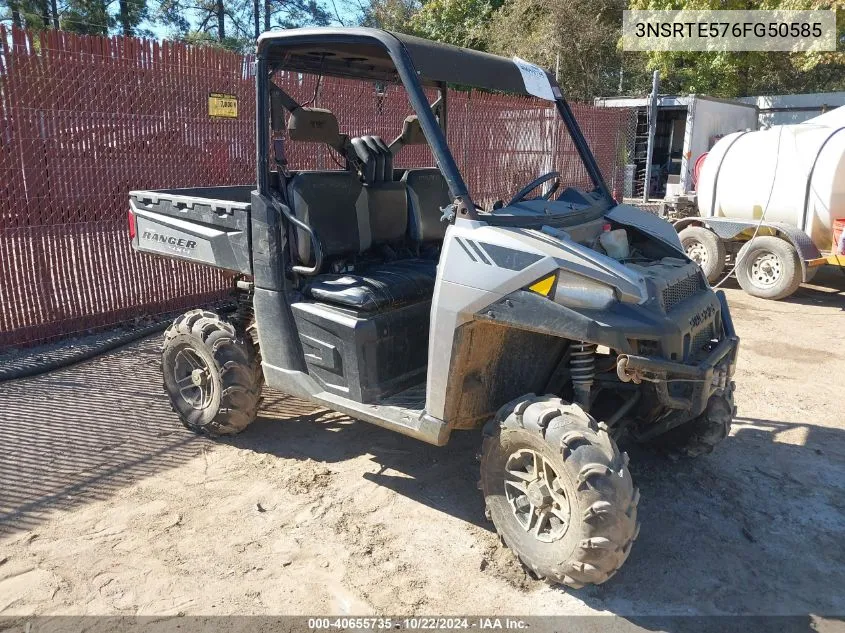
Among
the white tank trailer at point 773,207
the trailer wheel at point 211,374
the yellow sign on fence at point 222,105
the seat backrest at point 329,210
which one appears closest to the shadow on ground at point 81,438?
the trailer wheel at point 211,374

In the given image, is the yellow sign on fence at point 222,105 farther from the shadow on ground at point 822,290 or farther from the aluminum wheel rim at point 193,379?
the shadow on ground at point 822,290

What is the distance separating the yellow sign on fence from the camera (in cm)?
754

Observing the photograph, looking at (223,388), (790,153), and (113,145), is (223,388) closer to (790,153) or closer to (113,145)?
(113,145)

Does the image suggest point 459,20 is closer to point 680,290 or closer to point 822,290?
point 822,290

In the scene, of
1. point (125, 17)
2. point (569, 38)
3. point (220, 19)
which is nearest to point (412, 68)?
point (569, 38)

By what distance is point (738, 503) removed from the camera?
3904 millimetres

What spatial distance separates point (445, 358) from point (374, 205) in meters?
1.63

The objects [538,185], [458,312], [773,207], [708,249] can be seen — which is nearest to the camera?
[458,312]

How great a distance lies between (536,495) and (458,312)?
90cm

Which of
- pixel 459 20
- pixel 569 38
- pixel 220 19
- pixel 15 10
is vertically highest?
pixel 220 19

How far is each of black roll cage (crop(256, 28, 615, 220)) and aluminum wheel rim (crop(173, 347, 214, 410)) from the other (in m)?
1.34

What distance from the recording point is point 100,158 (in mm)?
6742

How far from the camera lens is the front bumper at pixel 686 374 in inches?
116

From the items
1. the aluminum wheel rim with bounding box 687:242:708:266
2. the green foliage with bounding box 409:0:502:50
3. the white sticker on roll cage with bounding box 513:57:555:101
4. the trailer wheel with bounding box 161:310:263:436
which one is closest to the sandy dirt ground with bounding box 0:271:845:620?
the trailer wheel with bounding box 161:310:263:436
